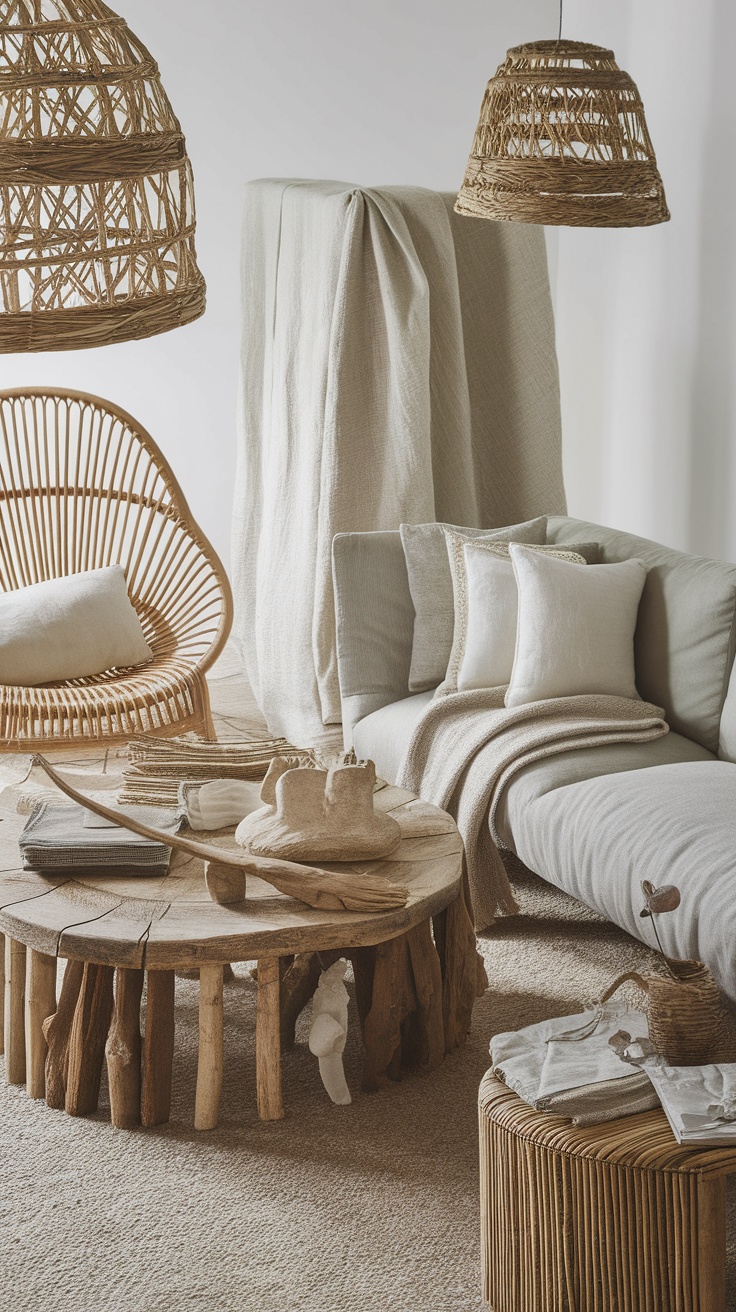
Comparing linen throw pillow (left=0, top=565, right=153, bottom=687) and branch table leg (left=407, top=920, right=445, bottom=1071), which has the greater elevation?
linen throw pillow (left=0, top=565, right=153, bottom=687)

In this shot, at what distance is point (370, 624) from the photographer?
11.9 feet

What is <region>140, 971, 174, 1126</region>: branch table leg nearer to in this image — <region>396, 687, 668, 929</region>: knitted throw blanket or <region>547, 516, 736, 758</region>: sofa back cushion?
<region>396, 687, 668, 929</region>: knitted throw blanket

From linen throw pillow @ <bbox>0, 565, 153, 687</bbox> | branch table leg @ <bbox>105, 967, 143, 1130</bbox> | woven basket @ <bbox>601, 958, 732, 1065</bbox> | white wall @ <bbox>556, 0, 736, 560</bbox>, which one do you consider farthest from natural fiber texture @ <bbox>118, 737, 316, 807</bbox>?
white wall @ <bbox>556, 0, 736, 560</bbox>

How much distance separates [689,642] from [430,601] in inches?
26.2

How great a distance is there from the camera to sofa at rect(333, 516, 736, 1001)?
2.58m

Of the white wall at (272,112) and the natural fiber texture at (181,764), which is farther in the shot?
the white wall at (272,112)

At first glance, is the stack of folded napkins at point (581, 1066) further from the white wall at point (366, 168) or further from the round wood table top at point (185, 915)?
the white wall at point (366, 168)

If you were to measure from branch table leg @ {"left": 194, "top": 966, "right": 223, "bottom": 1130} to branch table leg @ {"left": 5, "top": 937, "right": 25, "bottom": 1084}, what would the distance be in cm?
41

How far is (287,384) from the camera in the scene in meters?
4.43

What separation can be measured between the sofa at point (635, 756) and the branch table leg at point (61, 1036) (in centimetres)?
102

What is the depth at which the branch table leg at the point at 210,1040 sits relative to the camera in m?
2.33

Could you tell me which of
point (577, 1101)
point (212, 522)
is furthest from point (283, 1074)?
point (212, 522)

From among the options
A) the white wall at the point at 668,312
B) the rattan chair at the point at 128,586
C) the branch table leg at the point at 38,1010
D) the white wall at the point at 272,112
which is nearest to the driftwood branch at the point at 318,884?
the branch table leg at the point at 38,1010

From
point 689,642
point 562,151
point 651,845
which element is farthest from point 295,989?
point 562,151
